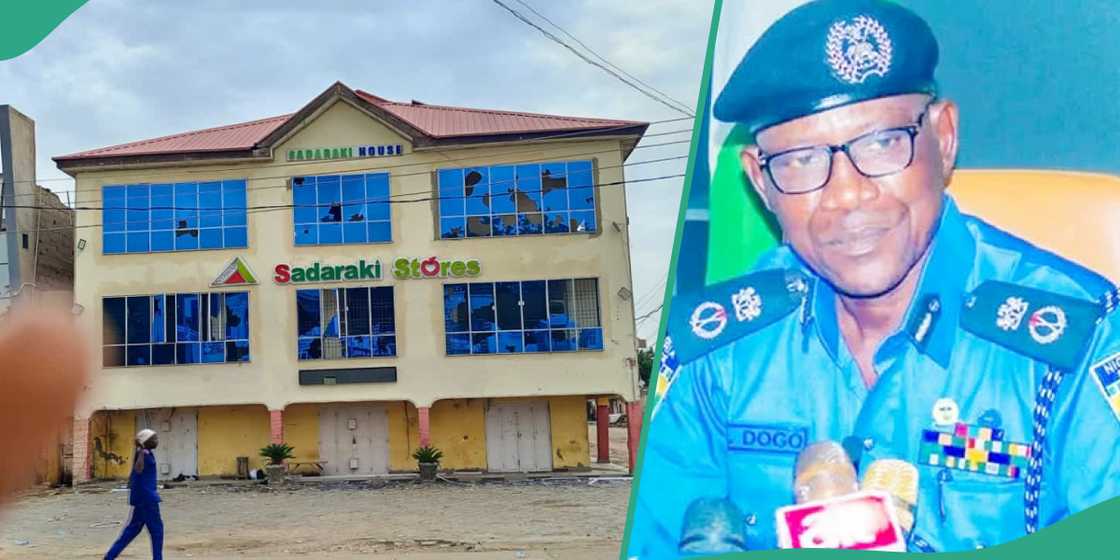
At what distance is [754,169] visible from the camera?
952cm

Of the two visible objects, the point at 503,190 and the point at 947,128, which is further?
the point at 503,190

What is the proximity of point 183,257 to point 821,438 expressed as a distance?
18.0 m

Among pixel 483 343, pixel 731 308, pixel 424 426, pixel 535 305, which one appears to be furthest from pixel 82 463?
pixel 731 308

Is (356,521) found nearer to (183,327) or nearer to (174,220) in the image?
(183,327)

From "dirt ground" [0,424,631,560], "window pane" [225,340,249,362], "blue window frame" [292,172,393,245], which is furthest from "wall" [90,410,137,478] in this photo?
"blue window frame" [292,172,393,245]

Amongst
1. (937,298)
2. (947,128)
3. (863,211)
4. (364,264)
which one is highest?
(364,264)

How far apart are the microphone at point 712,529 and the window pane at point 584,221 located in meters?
13.8

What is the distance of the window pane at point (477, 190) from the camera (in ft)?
73.9

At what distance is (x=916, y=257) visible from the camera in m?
9.40

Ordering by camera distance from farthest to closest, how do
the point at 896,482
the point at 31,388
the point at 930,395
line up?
the point at 930,395, the point at 896,482, the point at 31,388

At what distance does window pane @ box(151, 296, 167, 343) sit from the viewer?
22.3 metres

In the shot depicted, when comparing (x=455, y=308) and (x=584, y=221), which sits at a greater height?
(x=584, y=221)

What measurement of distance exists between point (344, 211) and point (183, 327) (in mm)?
4860

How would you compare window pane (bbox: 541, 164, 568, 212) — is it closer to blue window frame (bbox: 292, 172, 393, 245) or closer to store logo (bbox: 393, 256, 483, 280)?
store logo (bbox: 393, 256, 483, 280)
